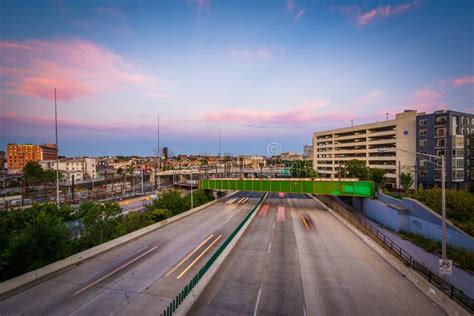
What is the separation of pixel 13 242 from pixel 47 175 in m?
103

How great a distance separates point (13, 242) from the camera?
63.3 feet

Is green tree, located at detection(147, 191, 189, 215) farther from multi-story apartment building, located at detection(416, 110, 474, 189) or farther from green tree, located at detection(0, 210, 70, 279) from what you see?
multi-story apartment building, located at detection(416, 110, 474, 189)

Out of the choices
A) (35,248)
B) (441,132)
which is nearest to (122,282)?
(35,248)

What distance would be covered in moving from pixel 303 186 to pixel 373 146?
48.1 metres

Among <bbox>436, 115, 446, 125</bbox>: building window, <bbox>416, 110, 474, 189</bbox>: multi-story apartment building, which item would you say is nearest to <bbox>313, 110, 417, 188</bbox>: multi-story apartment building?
<bbox>416, 110, 474, 189</bbox>: multi-story apartment building

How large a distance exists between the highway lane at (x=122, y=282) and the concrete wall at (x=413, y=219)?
24668 millimetres

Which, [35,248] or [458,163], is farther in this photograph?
[458,163]

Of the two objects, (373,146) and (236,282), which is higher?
(373,146)

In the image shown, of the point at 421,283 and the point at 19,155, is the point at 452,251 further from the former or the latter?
the point at 19,155

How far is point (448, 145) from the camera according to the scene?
2195 inches

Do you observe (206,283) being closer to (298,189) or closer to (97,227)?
(97,227)

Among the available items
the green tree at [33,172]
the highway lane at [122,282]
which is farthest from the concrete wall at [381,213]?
the green tree at [33,172]

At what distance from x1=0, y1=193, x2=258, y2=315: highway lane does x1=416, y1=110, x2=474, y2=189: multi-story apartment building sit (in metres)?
57.9

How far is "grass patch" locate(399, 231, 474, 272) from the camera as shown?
20816 mm
